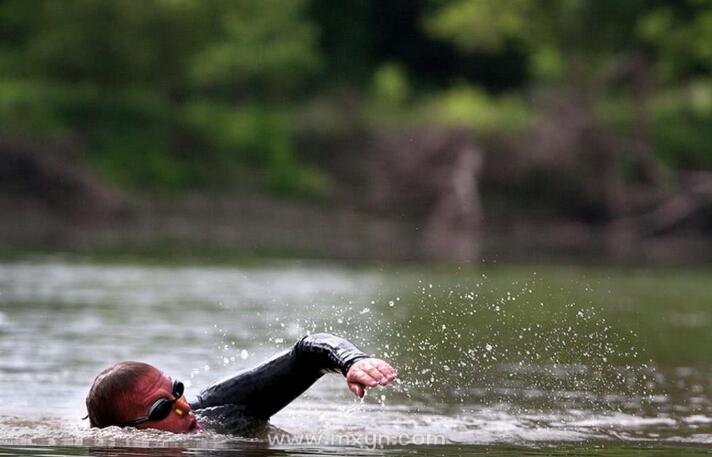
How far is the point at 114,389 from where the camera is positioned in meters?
9.81

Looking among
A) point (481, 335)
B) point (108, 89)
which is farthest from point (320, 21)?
point (481, 335)

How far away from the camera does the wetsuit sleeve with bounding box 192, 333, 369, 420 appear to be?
33.5 ft

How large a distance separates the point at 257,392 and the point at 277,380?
0.81 ft

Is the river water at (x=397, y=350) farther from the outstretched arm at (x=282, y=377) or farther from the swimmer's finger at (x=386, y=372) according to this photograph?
the swimmer's finger at (x=386, y=372)

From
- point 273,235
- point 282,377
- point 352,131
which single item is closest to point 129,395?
point 282,377

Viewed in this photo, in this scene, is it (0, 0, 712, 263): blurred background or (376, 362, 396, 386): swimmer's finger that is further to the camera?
(0, 0, 712, 263): blurred background

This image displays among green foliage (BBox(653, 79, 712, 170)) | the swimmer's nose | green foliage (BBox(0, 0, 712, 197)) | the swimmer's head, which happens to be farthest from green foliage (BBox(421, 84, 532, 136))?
the swimmer's head

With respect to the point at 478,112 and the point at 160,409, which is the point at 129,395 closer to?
the point at 160,409

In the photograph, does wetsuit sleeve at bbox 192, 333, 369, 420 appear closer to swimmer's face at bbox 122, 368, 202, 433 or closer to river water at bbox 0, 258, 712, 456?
river water at bbox 0, 258, 712, 456

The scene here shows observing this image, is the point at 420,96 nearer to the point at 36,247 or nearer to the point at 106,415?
the point at 36,247

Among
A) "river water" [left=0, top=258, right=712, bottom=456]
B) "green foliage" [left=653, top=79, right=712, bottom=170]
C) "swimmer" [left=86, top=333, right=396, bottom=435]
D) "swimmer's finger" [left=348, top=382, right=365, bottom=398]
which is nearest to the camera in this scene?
"swimmer's finger" [left=348, top=382, right=365, bottom=398]

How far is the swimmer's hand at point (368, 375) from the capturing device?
898 cm

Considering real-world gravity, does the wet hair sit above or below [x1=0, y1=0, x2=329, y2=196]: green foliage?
below

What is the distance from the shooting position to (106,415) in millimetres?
9914
